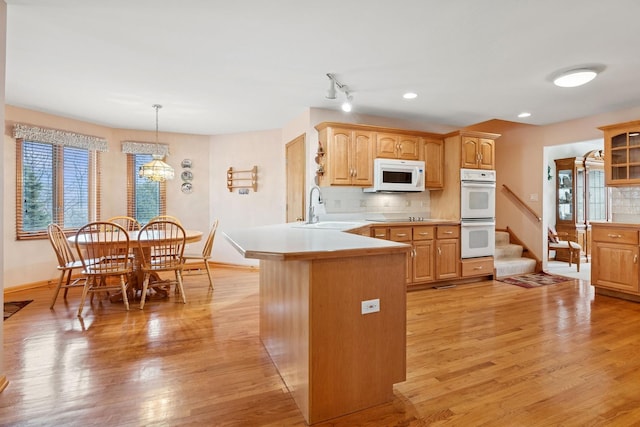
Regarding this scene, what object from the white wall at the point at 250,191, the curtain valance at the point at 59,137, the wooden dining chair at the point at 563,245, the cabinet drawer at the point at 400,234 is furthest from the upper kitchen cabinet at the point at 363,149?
the curtain valance at the point at 59,137

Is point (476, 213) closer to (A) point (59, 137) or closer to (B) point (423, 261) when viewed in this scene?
(B) point (423, 261)

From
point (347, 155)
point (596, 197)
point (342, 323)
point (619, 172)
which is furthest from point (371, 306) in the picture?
point (596, 197)

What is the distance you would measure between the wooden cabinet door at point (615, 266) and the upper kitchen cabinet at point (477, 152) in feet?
5.34

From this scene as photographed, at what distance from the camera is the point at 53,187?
4695mm

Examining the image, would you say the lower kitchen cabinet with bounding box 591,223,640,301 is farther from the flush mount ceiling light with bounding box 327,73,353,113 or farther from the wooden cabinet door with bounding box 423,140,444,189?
the flush mount ceiling light with bounding box 327,73,353,113

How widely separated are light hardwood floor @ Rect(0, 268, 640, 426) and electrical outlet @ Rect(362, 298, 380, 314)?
0.52 m

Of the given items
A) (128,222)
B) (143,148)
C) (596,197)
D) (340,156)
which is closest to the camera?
(340,156)

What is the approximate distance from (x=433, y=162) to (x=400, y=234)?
1341 mm

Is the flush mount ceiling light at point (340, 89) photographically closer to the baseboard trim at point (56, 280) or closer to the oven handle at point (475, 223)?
the oven handle at point (475, 223)

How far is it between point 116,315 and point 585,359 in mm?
3951

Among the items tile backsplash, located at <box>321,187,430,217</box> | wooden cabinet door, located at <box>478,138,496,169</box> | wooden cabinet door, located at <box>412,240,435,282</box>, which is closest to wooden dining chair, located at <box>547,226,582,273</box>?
wooden cabinet door, located at <box>478,138,496,169</box>

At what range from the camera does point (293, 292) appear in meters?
1.84

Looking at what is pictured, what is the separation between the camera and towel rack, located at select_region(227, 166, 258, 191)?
5641 mm

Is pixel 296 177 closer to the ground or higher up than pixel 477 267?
higher up
